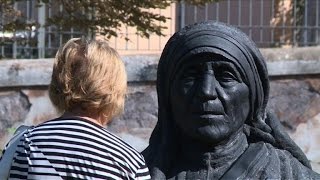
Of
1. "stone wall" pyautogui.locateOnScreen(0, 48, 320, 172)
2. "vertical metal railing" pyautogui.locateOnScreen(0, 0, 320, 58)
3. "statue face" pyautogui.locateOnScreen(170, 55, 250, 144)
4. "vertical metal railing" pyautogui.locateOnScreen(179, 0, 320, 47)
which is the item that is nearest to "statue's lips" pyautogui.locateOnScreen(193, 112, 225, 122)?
"statue face" pyautogui.locateOnScreen(170, 55, 250, 144)

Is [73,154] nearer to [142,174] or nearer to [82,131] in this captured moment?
[82,131]

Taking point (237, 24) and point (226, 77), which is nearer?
point (226, 77)

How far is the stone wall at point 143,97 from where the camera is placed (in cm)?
609

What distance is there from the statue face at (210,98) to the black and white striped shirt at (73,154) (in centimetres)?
33

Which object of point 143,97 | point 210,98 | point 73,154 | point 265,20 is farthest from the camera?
point 265,20

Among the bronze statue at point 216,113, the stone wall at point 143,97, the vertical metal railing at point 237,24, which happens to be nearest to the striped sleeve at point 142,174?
the bronze statue at point 216,113

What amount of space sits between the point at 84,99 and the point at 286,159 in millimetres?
770

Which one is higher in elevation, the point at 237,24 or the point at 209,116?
the point at 237,24

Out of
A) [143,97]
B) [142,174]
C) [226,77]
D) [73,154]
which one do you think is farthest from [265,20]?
[73,154]

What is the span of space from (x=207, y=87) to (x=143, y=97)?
11.2 ft

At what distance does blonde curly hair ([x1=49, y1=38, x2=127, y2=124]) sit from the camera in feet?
8.00

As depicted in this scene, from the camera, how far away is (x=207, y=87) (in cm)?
271

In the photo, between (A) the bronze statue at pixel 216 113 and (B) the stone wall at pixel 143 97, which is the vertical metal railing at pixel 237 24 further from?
(A) the bronze statue at pixel 216 113

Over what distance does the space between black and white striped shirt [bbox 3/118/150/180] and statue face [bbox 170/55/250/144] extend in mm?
333
